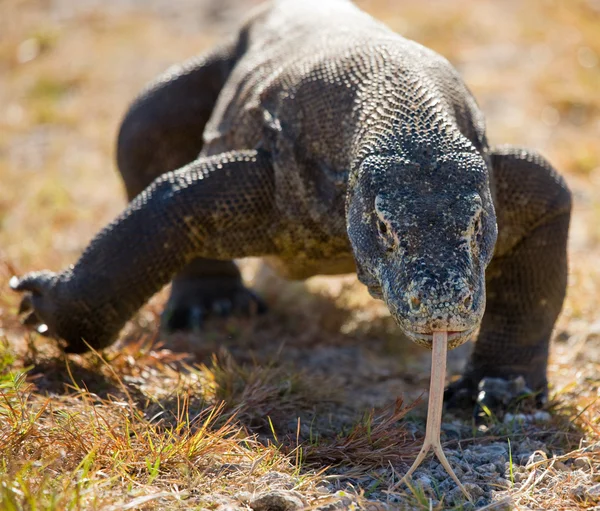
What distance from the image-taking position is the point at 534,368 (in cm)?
362

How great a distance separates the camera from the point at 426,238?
251cm

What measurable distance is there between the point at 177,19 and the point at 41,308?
29.3ft

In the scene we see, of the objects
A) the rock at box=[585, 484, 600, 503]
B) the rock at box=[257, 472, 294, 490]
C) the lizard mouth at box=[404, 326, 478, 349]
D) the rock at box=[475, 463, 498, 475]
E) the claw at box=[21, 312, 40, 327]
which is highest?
the lizard mouth at box=[404, 326, 478, 349]

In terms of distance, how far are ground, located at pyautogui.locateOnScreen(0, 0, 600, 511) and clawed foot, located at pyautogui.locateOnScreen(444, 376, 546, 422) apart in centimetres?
9

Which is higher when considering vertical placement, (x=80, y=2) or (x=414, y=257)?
(x=414, y=257)

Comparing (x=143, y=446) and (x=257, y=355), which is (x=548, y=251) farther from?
(x=143, y=446)

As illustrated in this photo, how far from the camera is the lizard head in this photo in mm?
2418

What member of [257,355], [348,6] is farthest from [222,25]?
[257,355]

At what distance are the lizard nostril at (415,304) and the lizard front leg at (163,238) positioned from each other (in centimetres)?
127

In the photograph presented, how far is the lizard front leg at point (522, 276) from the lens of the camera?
3584 millimetres

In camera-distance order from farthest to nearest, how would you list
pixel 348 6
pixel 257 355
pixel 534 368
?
pixel 348 6 → pixel 257 355 → pixel 534 368

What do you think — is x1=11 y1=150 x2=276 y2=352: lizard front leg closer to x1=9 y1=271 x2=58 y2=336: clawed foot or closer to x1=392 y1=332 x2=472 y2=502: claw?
x1=9 y1=271 x2=58 y2=336: clawed foot

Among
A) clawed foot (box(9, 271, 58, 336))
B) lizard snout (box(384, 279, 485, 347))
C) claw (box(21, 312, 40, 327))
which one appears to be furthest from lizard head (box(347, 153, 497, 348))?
claw (box(21, 312, 40, 327))

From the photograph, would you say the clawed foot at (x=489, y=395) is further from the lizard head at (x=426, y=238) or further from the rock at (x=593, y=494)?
the lizard head at (x=426, y=238)
